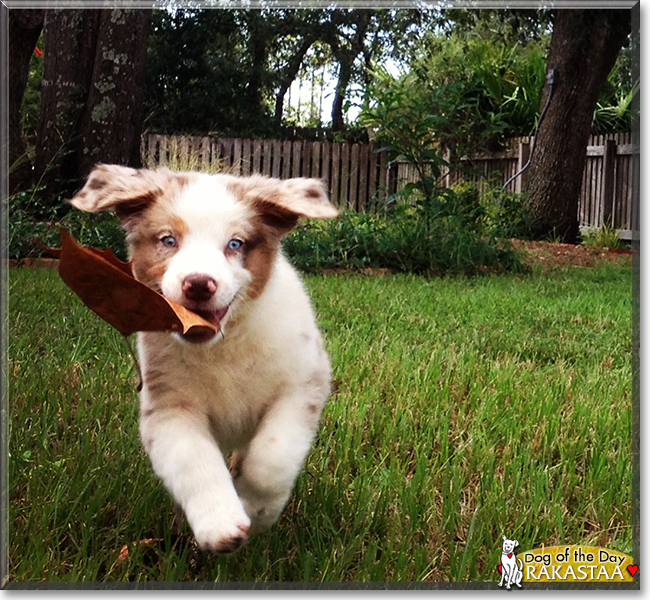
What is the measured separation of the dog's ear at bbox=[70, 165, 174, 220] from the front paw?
627 mm

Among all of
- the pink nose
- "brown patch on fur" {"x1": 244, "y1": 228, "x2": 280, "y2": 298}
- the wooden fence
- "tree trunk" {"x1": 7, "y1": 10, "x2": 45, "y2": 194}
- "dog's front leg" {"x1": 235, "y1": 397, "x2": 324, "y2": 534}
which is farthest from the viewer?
the wooden fence

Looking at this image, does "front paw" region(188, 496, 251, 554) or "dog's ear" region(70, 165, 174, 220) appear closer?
"front paw" region(188, 496, 251, 554)

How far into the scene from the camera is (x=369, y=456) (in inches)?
77.0

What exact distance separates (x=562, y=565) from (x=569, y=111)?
1.53 metres

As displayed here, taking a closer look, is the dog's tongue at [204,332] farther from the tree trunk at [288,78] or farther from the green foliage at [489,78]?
the green foliage at [489,78]

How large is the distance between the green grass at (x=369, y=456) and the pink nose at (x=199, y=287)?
51 cm

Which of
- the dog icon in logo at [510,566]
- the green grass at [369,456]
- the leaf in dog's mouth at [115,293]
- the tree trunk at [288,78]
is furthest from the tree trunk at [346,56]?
the dog icon in logo at [510,566]

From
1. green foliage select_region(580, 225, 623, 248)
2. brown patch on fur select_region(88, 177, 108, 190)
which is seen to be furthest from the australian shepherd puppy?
green foliage select_region(580, 225, 623, 248)

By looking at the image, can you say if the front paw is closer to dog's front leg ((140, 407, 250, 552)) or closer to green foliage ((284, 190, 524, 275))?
dog's front leg ((140, 407, 250, 552))

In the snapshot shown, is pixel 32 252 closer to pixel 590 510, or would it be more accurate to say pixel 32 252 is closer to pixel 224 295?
pixel 224 295

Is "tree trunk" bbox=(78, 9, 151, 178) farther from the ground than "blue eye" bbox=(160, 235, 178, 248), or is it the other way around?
"tree trunk" bbox=(78, 9, 151, 178)

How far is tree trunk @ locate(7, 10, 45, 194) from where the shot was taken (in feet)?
6.42

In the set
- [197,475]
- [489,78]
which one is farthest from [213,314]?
[489,78]

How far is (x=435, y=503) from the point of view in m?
1.74
